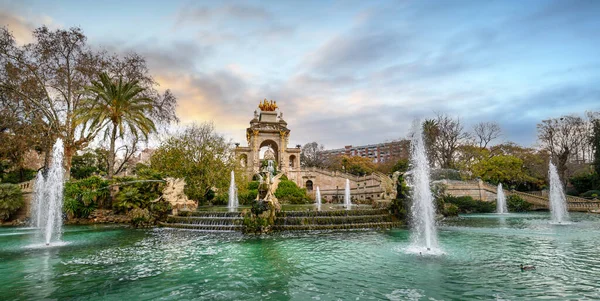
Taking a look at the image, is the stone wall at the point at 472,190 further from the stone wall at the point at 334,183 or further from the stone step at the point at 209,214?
the stone step at the point at 209,214

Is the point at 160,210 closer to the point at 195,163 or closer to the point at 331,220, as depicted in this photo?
the point at 195,163

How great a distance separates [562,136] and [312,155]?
53739 millimetres

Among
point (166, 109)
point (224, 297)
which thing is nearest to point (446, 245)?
point (224, 297)

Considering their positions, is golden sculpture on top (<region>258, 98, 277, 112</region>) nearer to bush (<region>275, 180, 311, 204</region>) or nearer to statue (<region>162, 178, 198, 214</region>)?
bush (<region>275, 180, 311, 204</region>)

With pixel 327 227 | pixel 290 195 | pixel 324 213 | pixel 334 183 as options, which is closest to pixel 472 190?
pixel 290 195

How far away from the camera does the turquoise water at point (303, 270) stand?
19.0 feet

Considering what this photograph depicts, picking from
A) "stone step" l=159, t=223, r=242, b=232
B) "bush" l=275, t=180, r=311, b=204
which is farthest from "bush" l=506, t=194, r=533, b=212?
"stone step" l=159, t=223, r=242, b=232

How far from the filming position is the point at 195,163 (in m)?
24.2

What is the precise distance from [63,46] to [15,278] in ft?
81.2

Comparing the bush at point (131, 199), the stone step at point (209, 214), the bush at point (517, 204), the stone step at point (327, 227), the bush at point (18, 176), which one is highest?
the bush at point (18, 176)

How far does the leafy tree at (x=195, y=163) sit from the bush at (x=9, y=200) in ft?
29.0

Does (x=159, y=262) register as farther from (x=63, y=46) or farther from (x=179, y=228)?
(x=63, y=46)

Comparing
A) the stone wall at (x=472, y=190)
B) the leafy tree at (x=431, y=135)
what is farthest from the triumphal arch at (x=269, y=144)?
the stone wall at (x=472, y=190)

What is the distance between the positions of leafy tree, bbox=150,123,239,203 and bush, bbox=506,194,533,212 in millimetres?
27021
